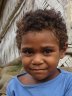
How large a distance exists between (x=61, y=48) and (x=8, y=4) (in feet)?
32.7

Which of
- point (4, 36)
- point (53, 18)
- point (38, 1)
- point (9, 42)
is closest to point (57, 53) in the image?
point (53, 18)

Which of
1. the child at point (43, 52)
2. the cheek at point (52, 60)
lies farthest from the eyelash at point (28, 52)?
the cheek at point (52, 60)

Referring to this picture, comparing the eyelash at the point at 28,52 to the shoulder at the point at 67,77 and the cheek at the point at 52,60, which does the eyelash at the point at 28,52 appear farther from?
the shoulder at the point at 67,77

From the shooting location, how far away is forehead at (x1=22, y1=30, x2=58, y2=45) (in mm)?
2170

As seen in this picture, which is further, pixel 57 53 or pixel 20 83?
pixel 20 83

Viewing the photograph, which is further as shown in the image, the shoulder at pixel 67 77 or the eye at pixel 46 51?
the shoulder at pixel 67 77

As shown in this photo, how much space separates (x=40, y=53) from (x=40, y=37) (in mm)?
95

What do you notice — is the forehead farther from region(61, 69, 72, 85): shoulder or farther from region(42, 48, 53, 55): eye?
region(61, 69, 72, 85): shoulder

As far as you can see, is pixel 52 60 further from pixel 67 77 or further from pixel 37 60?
pixel 67 77

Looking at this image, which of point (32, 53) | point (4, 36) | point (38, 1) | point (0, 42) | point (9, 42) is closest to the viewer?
point (32, 53)

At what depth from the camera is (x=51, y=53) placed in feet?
7.32

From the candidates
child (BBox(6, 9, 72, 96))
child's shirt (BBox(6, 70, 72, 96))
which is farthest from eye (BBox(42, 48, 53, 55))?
child's shirt (BBox(6, 70, 72, 96))

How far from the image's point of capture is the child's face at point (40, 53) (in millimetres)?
2179

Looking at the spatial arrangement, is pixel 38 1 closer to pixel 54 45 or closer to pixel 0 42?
pixel 54 45
